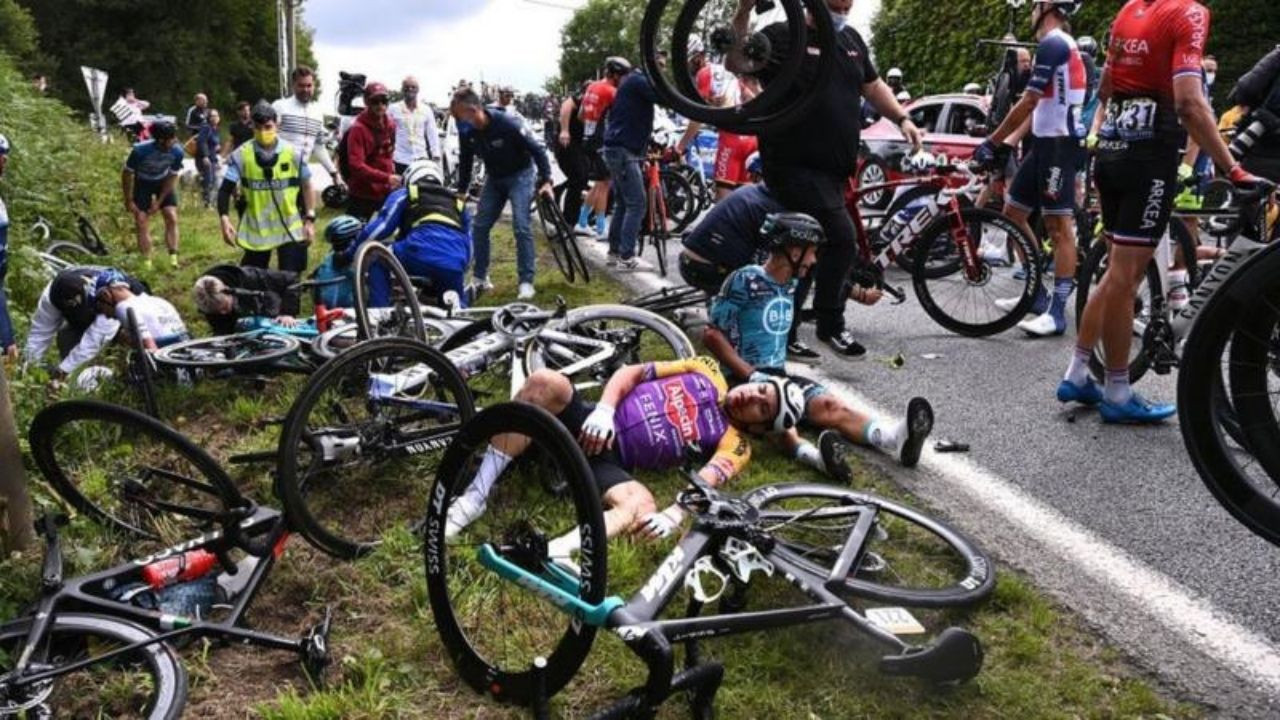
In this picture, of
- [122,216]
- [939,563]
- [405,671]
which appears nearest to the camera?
[405,671]

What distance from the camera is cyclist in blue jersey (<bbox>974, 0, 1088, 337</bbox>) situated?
626 centimetres

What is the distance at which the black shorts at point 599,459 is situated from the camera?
3.74 m

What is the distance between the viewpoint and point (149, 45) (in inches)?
1725

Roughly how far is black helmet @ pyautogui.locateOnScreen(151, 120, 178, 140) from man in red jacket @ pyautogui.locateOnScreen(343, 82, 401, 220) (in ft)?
12.9

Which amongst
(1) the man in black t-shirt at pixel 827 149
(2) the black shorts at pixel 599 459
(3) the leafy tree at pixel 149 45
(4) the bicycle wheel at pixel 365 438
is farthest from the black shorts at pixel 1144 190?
(3) the leafy tree at pixel 149 45

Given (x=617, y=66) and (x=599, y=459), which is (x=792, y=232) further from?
(x=617, y=66)

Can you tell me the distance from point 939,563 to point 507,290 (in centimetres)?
582

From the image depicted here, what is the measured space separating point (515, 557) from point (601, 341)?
255 centimetres

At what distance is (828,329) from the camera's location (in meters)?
6.00

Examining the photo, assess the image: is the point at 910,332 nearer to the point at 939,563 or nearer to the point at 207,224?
the point at 939,563

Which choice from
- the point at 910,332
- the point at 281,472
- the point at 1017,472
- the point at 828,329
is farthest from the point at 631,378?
the point at 910,332

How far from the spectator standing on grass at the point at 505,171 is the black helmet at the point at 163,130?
4.99m

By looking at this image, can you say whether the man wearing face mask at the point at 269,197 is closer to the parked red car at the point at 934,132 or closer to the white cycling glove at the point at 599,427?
the white cycling glove at the point at 599,427

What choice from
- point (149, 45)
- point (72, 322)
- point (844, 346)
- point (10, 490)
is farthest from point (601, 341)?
point (149, 45)
